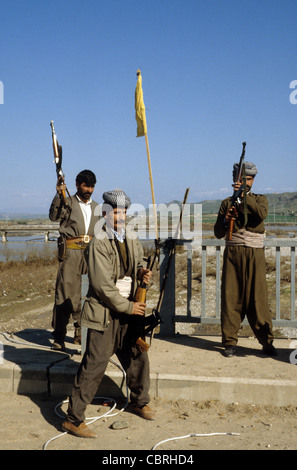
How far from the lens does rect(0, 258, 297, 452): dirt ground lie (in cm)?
431

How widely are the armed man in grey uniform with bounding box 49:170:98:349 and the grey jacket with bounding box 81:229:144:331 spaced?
2.04 meters

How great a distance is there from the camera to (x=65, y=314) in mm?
6555

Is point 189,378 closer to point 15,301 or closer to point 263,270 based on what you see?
point 263,270

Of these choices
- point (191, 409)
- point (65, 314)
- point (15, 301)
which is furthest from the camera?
point (15, 301)

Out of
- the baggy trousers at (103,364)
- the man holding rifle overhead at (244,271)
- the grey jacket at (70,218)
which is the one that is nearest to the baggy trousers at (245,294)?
the man holding rifle overhead at (244,271)

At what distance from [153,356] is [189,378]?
839 millimetres

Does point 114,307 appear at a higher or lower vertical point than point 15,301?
higher

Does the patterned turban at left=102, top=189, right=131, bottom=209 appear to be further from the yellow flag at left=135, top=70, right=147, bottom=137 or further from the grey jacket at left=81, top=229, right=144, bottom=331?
the yellow flag at left=135, top=70, right=147, bottom=137

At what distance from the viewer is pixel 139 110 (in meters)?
5.50

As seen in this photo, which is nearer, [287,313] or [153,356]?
[153,356]

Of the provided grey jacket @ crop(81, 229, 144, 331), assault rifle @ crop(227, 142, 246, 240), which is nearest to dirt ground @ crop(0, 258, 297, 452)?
grey jacket @ crop(81, 229, 144, 331)

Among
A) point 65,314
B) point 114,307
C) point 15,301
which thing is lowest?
point 15,301

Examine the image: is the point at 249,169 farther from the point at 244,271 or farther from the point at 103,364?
the point at 103,364
